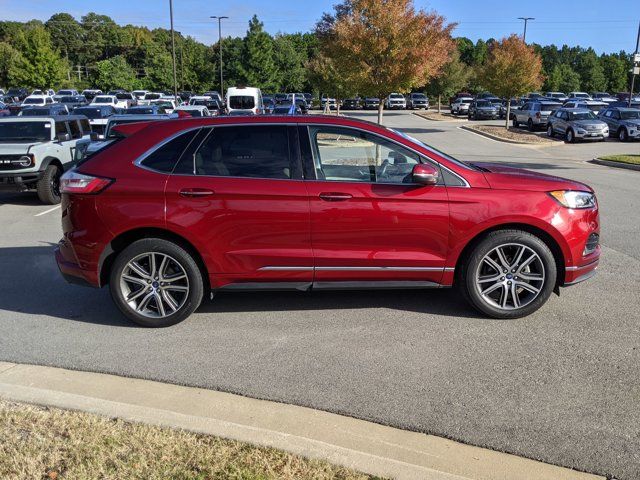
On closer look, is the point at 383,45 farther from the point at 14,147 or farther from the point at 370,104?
the point at 370,104

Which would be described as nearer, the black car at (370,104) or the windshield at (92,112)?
the windshield at (92,112)

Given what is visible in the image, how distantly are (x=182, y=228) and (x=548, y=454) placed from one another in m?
3.14

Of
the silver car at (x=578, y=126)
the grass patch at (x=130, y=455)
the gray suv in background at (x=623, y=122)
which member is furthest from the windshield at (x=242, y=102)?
the grass patch at (x=130, y=455)

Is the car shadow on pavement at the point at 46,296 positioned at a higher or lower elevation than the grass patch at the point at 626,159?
lower

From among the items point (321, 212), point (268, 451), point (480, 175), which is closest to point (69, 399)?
point (268, 451)

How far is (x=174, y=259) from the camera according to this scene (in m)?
4.96

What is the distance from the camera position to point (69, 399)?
3781mm

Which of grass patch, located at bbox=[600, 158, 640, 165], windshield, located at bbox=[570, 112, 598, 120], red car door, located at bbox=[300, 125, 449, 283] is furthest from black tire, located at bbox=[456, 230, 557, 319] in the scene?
windshield, located at bbox=[570, 112, 598, 120]

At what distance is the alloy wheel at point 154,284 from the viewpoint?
5.00m

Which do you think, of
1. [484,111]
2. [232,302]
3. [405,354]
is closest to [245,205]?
[232,302]

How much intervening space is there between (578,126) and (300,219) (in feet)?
84.9

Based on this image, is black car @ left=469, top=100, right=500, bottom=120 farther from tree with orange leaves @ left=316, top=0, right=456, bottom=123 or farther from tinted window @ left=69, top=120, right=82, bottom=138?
tinted window @ left=69, top=120, right=82, bottom=138

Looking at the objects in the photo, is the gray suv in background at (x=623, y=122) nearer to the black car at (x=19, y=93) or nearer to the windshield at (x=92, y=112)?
the windshield at (x=92, y=112)

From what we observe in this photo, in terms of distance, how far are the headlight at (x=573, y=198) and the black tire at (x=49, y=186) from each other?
9.28 metres
